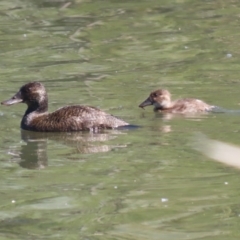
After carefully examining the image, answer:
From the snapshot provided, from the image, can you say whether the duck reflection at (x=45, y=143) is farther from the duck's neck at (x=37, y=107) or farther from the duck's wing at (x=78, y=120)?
the duck's neck at (x=37, y=107)

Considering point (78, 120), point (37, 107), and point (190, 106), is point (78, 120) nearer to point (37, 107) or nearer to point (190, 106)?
point (37, 107)

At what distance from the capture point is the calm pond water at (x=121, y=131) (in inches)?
271

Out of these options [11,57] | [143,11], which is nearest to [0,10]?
[143,11]

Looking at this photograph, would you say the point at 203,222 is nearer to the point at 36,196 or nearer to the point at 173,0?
the point at 36,196

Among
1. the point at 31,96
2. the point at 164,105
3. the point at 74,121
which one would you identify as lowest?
the point at 164,105

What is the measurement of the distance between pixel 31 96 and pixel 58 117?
0.61m

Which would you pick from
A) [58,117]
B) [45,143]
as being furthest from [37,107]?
[45,143]

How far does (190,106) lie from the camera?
10.6 metres

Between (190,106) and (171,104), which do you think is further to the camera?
(171,104)

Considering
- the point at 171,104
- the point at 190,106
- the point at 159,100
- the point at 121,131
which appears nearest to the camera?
the point at 121,131

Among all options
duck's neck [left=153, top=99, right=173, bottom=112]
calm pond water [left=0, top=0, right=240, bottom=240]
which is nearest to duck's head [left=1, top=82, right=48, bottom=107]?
calm pond water [left=0, top=0, right=240, bottom=240]

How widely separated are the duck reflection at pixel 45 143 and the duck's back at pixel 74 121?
65 mm

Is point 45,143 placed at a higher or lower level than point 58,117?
lower

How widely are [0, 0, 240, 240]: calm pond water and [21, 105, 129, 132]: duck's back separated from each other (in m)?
0.10
